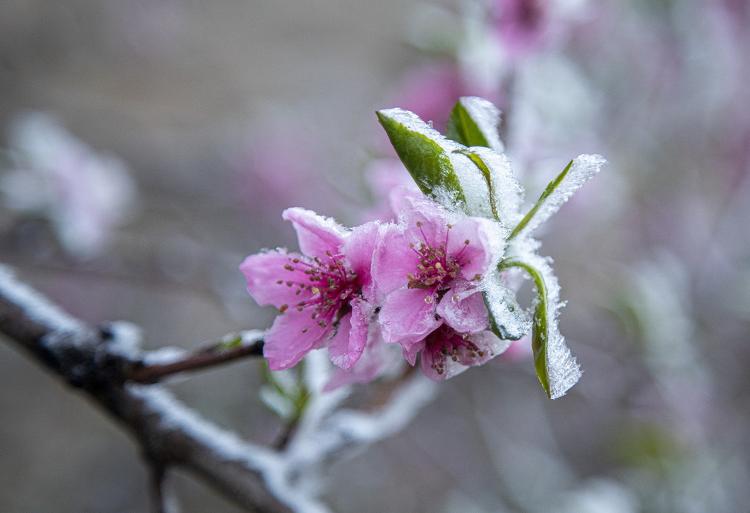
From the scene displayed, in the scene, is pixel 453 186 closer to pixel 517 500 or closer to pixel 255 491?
pixel 255 491

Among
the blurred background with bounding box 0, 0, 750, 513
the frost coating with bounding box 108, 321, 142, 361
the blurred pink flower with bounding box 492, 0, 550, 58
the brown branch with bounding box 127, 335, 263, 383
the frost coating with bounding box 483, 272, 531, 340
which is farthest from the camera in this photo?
the blurred background with bounding box 0, 0, 750, 513

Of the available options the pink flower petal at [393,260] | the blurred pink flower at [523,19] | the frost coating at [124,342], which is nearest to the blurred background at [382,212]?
the blurred pink flower at [523,19]

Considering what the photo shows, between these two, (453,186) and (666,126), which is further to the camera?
(666,126)

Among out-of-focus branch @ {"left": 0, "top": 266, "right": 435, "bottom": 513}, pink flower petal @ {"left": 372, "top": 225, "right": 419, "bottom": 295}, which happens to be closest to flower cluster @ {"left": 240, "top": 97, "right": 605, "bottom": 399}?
pink flower petal @ {"left": 372, "top": 225, "right": 419, "bottom": 295}

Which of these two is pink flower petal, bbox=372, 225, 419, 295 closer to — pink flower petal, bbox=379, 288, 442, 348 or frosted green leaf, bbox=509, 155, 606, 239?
pink flower petal, bbox=379, 288, 442, 348

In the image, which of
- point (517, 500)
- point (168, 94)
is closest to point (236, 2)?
point (168, 94)

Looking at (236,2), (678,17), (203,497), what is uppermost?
(678,17)

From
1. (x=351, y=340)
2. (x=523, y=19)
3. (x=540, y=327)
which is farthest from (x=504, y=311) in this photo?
(x=523, y=19)
